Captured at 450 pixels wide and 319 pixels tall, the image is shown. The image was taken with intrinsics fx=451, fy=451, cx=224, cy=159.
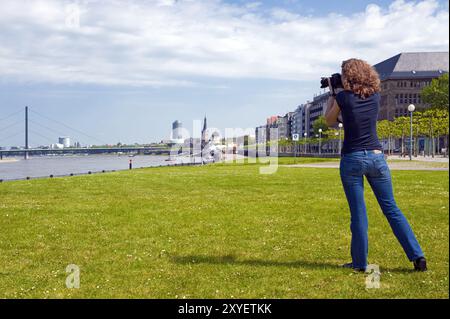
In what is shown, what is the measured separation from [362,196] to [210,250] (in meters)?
3.19

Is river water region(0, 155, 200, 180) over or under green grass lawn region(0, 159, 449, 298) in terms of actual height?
under

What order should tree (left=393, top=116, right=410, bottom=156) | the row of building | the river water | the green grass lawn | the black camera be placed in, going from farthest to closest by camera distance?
1. the row of building
2. tree (left=393, top=116, right=410, bottom=156)
3. the river water
4. the black camera
5. the green grass lawn

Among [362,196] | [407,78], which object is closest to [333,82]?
[362,196]

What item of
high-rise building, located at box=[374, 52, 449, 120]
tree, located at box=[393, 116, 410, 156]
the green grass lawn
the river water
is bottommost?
the river water

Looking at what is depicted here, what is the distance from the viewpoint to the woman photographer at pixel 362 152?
6723 mm

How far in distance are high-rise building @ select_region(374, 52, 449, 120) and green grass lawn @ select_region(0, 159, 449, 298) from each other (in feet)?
427

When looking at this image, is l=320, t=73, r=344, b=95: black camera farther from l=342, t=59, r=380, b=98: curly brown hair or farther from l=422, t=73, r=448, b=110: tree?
l=422, t=73, r=448, b=110: tree

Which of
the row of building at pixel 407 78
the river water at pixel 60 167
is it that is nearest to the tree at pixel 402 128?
the river water at pixel 60 167

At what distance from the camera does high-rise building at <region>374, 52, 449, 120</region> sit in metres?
134

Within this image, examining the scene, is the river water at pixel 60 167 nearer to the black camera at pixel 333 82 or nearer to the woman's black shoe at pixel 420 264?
the black camera at pixel 333 82

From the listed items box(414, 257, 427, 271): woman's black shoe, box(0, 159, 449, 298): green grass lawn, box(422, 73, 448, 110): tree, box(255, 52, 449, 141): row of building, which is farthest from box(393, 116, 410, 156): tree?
box(414, 257, 427, 271): woman's black shoe

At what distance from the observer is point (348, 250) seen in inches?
339
